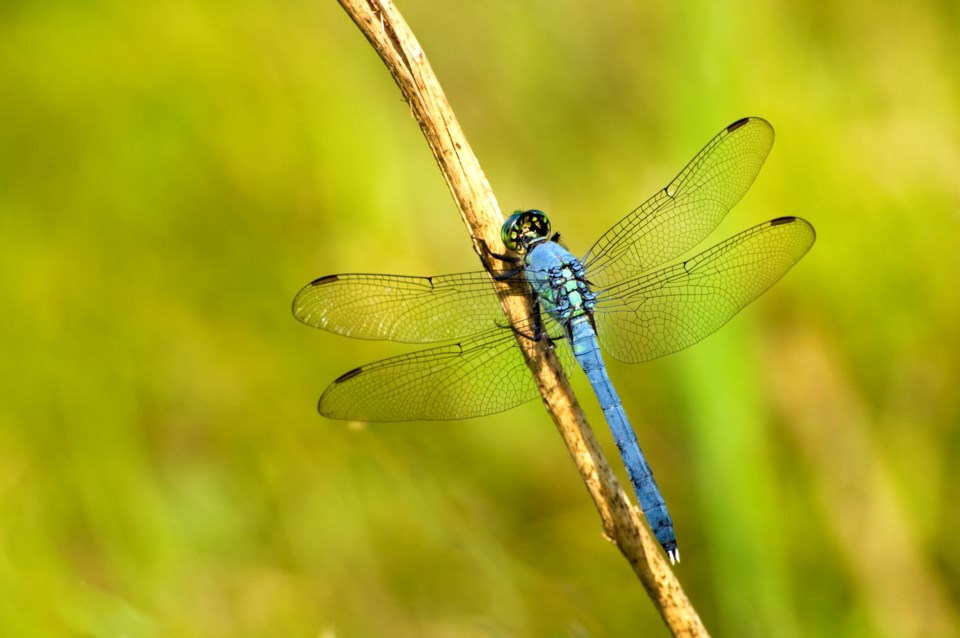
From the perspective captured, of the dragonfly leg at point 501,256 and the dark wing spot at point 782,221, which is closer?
the dragonfly leg at point 501,256

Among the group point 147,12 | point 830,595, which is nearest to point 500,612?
point 830,595

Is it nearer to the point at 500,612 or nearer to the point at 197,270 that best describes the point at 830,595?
the point at 500,612

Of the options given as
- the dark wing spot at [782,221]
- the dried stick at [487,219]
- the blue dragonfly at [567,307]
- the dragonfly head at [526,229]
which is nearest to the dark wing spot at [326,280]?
the blue dragonfly at [567,307]

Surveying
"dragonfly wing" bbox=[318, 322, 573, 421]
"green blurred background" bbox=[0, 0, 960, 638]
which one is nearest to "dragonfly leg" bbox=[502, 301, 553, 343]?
"dragonfly wing" bbox=[318, 322, 573, 421]

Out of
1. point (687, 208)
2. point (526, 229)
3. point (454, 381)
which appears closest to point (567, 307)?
point (526, 229)

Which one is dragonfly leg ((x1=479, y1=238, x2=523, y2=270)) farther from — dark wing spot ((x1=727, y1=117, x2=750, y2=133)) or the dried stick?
dark wing spot ((x1=727, y1=117, x2=750, y2=133))

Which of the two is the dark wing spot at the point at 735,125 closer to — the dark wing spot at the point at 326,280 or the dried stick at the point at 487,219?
the dried stick at the point at 487,219
